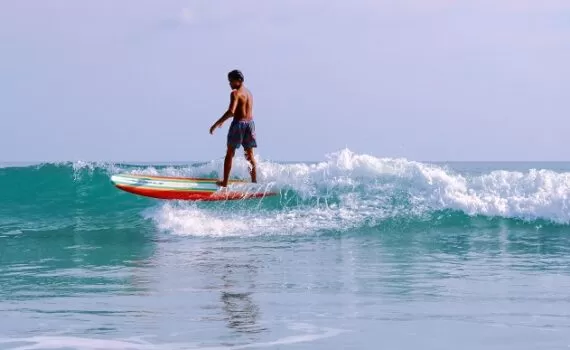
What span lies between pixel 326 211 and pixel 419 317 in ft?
27.3

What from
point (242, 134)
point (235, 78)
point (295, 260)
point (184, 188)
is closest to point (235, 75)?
point (235, 78)

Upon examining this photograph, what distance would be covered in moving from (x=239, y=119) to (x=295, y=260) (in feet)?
10.2

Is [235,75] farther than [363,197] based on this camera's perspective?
No

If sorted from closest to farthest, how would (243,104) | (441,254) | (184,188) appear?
(441,254) < (243,104) < (184,188)

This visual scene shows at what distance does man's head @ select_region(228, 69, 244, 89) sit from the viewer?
495 inches

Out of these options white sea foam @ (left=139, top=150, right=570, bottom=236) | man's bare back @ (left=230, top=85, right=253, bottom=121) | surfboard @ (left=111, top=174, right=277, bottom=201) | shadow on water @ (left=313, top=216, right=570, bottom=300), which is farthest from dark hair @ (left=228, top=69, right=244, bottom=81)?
shadow on water @ (left=313, top=216, right=570, bottom=300)

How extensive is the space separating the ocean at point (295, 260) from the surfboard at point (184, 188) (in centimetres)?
35

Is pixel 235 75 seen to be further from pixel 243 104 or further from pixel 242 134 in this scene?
pixel 242 134

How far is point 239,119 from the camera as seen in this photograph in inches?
510

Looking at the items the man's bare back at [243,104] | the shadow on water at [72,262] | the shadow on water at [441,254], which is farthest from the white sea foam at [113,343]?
the man's bare back at [243,104]

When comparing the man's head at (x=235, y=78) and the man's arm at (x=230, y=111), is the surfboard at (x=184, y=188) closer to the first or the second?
the man's arm at (x=230, y=111)

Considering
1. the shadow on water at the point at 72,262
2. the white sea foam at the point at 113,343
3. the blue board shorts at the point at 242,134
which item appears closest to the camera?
the white sea foam at the point at 113,343

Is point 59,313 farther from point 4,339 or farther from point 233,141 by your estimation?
point 233,141

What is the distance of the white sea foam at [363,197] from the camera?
47.4 ft
